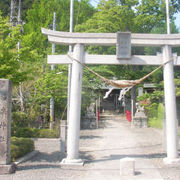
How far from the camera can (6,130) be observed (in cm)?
712

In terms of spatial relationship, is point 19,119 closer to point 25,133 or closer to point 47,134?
point 25,133

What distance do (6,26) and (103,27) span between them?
12.7 meters

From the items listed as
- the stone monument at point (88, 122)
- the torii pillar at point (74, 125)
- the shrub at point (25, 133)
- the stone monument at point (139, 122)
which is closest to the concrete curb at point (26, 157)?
the torii pillar at point (74, 125)

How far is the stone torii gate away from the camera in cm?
799

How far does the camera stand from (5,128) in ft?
23.4

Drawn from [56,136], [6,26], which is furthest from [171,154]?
[6,26]

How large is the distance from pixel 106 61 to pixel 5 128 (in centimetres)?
389

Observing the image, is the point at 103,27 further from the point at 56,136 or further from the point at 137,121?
the point at 56,136

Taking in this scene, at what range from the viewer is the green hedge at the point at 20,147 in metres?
8.73

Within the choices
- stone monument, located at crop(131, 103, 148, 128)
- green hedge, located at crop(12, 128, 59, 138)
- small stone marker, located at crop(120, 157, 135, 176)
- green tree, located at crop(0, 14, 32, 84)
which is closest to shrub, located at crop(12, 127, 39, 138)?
green hedge, located at crop(12, 128, 59, 138)

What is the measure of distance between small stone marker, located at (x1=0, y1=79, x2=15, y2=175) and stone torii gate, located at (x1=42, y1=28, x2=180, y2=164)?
70.6 inches

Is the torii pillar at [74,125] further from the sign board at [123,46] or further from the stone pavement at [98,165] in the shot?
the sign board at [123,46]

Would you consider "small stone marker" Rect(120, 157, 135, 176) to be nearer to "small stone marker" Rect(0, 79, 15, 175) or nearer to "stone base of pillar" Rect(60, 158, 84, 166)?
"stone base of pillar" Rect(60, 158, 84, 166)

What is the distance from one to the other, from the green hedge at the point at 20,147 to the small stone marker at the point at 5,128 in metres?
1.52
